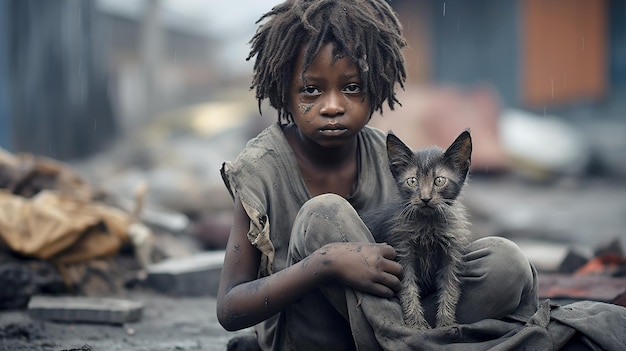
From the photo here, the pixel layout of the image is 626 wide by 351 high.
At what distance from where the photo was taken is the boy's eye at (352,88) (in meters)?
3.35

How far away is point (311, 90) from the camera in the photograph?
337cm

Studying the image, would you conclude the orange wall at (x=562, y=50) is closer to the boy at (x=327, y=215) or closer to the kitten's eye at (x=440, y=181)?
the boy at (x=327, y=215)

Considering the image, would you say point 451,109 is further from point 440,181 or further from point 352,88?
point 440,181

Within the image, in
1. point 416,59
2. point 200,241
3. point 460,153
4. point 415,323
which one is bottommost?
point 200,241

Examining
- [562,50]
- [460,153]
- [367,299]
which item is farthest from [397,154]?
[562,50]

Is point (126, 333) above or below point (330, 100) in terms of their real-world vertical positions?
below

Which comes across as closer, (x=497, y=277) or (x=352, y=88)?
(x=497, y=277)

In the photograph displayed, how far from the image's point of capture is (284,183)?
3475mm

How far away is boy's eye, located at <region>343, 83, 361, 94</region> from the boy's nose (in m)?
0.05

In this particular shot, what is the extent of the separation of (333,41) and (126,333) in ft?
7.32

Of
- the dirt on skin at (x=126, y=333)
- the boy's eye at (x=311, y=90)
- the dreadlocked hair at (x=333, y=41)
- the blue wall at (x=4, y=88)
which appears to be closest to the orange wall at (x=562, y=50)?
the blue wall at (x=4, y=88)

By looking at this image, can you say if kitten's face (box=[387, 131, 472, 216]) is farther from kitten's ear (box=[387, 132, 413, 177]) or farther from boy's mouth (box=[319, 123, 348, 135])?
boy's mouth (box=[319, 123, 348, 135])

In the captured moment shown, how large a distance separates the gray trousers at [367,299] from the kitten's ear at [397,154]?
0.26m

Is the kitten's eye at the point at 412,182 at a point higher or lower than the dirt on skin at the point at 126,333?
higher
